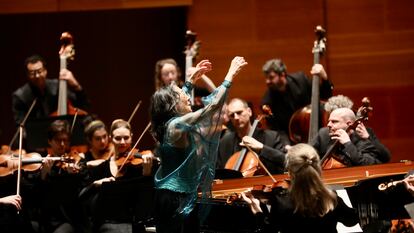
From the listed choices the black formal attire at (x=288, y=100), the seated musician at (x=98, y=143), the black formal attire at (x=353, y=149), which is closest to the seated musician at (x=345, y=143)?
the black formal attire at (x=353, y=149)

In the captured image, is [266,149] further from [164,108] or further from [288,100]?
[164,108]

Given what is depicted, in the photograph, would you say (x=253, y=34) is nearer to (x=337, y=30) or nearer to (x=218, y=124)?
(x=337, y=30)

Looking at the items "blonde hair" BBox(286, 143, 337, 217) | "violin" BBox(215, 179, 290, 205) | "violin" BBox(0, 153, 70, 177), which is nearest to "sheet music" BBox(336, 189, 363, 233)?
"violin" BBox(215, 179, 290, 205)

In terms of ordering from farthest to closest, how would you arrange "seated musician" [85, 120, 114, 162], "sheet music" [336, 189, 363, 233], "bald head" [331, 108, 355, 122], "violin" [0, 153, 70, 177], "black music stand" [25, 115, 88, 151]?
"black music stand" [25, 115, 88, 151] < "seated musician" [85, 120, 114, 162] < "violin" [0, 153, 70, 177] < "bald head" [331, 108, 355, 122] < "sheet music" [336, 189, 363, 233]

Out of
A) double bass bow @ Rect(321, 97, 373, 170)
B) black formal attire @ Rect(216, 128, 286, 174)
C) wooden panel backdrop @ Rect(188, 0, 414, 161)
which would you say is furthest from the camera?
wooden panel backdrop @ Rect(188, 0, 414, 161)

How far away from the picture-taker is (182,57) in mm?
7652

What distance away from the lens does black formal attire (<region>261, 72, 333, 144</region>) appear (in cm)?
608

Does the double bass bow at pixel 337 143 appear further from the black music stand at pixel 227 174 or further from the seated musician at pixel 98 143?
the seated musician at pixel 98 143

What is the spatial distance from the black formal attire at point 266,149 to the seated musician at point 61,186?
1.04 m

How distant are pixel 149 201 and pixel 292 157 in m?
1.21

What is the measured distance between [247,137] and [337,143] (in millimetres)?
640

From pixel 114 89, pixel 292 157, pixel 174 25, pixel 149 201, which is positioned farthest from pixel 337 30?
pixel 292 157

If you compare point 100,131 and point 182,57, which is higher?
point 182,57

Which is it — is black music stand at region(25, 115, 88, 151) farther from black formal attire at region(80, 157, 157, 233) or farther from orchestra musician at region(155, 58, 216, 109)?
black formal attire at region(80, 157, 157, 233)
